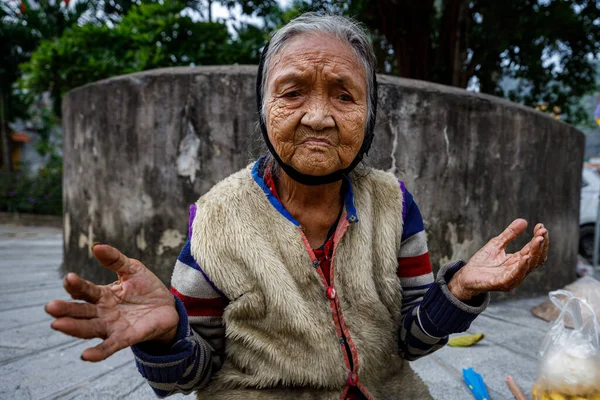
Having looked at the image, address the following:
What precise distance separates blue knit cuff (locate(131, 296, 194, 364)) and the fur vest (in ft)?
0.50

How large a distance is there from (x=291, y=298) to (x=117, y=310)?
0.47 m

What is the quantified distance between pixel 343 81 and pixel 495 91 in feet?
24.6

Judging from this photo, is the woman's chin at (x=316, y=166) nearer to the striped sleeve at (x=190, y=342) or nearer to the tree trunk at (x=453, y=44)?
the striped sleeve at (x=190, y=342)

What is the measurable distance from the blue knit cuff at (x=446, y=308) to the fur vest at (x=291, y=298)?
128mm

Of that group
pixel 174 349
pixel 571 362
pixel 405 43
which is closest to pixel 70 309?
pixel 174 349

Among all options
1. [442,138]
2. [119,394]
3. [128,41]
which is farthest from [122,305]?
[128,41]

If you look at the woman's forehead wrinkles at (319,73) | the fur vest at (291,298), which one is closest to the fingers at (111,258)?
the fur vest at (291,298)

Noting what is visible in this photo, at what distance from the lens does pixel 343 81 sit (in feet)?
3.89

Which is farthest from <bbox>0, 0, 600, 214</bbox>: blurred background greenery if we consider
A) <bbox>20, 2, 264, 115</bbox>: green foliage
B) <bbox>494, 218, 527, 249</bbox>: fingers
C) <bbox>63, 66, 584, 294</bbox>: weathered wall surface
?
<bbox>494, 218, 527, 249</bbox>: fingers

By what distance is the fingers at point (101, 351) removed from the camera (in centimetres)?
84

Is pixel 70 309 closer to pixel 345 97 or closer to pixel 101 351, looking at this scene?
pixel 101 351

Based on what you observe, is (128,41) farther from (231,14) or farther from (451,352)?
(451,352)

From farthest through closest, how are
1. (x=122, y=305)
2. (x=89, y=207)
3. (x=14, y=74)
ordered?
(x=14, y=74), (x=89, y=207), (x=122, y=305)

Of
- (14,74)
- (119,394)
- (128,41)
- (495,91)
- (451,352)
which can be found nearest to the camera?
(119,394)
